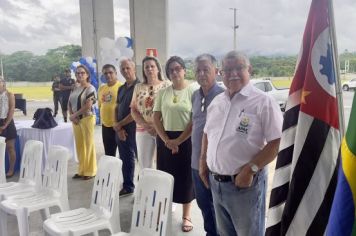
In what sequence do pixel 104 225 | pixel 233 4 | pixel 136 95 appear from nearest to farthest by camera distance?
pixel 104 225, pixel 136 95, pixel 233 4

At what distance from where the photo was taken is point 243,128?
1531 mm

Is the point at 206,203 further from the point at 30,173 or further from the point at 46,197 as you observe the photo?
the point at 30,173

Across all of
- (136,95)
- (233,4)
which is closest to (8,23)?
(233,4)

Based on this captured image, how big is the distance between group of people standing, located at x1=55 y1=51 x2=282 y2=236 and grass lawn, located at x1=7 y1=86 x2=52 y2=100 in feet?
16.4

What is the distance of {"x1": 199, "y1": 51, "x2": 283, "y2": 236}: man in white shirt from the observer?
1519mm

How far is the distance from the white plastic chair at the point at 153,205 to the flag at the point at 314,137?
0.70 meters

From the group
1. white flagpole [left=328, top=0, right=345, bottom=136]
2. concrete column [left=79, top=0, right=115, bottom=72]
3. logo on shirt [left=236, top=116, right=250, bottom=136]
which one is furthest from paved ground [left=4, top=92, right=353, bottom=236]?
concrete column [left=79, top=0, right=115, bottom=72]

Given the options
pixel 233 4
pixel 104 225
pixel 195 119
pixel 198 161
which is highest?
pixel 233 4

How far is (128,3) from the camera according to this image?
707 centimetres

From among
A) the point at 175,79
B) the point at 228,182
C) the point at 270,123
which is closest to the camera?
the point at 270,123

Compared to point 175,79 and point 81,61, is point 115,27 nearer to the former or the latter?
point 81,61

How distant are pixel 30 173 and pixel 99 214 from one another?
0.99 m

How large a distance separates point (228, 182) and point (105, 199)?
0.93m

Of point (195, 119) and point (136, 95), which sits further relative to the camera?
point (136, 95)
